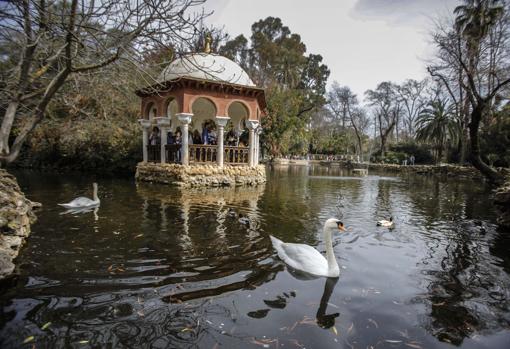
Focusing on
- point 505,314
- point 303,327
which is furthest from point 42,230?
point 505,314

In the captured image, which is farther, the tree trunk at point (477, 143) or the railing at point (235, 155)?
the railing at point (235, 155)

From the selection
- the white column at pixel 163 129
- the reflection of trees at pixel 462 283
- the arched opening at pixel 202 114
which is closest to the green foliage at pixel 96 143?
the arched opening at pixel 202 114

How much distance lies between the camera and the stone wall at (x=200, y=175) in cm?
1538

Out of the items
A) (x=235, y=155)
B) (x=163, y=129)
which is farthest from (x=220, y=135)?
(x=163, y=129)

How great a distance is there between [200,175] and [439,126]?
32824 millimetres

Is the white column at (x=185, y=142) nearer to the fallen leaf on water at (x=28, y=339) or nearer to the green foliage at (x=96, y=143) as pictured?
the green foliage at (x=96, y=143)

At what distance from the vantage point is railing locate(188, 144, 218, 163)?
1664cm

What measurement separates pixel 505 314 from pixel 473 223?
6112 mm

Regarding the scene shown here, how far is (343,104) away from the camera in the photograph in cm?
5978

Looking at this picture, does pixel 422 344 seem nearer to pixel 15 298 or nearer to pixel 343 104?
pixel 15 298

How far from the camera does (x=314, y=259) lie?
5.03 metres

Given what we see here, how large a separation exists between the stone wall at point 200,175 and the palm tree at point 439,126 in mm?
28820

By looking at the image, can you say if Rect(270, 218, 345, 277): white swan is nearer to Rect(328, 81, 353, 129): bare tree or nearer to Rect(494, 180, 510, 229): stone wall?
Rect(494, 180, 510, 229): stone wall

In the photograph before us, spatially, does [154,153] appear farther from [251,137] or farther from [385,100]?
[385,100]
